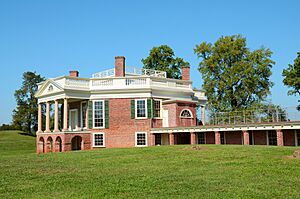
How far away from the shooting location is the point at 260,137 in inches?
983

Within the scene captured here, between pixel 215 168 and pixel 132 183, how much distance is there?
3.77 m

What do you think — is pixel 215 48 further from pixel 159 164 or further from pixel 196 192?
pixel 196 192

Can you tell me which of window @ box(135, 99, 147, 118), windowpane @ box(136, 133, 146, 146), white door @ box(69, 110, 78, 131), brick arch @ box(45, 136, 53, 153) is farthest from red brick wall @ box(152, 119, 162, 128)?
brick arch @ box(45, 136, 53, 153)

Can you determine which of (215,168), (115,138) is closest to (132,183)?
(215,168)

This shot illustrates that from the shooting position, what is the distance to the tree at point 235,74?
136 feet

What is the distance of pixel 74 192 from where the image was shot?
8992 millimetres

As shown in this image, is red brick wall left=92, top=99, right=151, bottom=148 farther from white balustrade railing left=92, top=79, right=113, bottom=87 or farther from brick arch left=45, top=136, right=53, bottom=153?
brick arch left=45, top=136, right=53, bottom=153

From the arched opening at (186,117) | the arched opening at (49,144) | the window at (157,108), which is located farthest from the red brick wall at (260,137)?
the arched opening at (49,144)

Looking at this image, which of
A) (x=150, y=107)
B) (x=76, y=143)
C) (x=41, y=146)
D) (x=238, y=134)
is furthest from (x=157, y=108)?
(x=41, y=146)

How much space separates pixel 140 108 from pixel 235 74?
1697 centimetres

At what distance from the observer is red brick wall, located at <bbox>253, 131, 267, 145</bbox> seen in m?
24.7

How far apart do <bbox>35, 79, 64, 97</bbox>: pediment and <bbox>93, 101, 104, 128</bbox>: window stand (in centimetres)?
322

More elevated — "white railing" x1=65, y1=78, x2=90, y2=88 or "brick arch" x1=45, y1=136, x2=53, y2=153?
"white railing" x1=65, y1=78, x2=90, y2=88

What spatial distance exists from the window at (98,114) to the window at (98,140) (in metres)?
0.75
